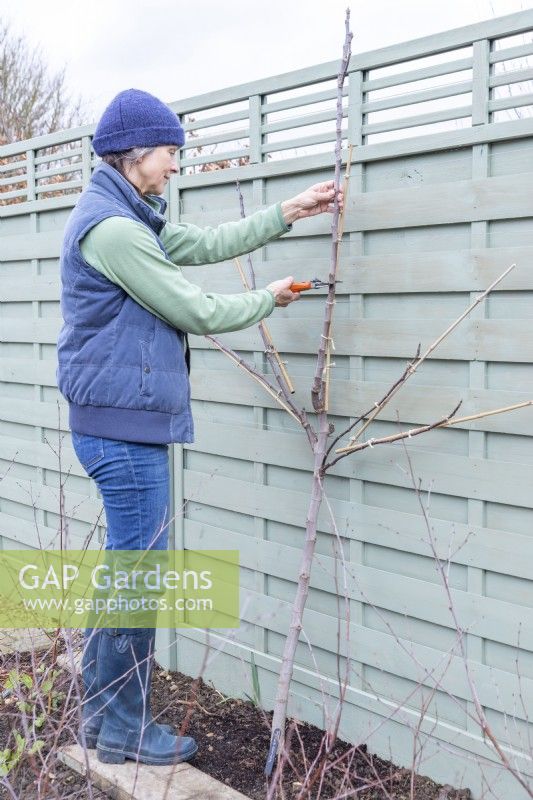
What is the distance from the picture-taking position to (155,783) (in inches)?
113

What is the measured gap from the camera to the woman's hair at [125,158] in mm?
2814

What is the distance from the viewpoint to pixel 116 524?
9.45 ft

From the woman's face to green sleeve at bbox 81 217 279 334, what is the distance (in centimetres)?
22

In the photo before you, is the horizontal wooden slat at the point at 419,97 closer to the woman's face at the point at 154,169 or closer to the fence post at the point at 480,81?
the fence post at the point at 480,81

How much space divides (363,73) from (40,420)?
2513 mm

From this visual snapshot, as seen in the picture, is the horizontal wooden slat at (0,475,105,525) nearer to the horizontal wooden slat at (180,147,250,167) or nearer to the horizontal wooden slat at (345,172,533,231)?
the horizontal wooden slat at (180,147,250,167)

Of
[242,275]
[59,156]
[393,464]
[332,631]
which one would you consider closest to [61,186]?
[59,156]

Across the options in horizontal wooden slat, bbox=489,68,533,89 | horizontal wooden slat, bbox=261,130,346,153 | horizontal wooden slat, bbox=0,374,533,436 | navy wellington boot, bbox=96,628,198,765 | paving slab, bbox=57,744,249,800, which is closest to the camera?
horizontal wooden slat, bbox=489,68,533,89

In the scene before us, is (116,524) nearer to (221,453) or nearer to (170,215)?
(221,453)

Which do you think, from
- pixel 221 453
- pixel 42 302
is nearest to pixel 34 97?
pixel 42 302

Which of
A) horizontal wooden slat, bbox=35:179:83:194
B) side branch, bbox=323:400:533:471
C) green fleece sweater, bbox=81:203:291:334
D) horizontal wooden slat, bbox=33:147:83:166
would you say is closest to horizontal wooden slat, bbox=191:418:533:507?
side branch, bbox=323:400:533:471

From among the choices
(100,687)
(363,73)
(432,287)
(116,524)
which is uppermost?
(363,73)

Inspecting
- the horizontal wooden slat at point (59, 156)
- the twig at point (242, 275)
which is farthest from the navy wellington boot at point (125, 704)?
the horizontal wooden slat at point (59, 156)

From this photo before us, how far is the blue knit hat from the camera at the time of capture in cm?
277
